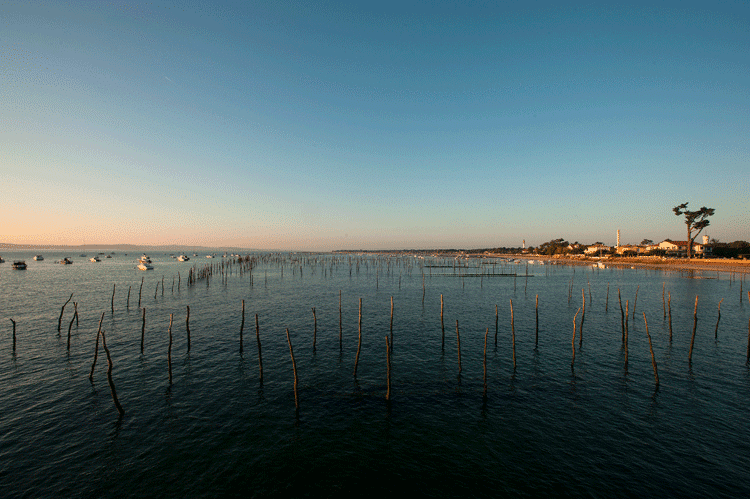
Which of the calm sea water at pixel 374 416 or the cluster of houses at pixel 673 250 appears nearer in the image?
the calm sea water at pixel 374 416

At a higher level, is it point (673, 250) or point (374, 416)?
point (673, 250)

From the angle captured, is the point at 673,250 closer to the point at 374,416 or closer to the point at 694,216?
the point at 694,216

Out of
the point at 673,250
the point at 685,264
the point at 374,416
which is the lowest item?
the point at 374,416

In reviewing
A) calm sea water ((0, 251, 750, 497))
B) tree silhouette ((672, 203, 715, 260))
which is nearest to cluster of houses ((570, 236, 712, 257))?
tree silhouette ((672, 203, 715, 260))

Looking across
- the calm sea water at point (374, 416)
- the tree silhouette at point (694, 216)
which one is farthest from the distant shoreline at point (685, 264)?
the calm sea water at point (374, 416)

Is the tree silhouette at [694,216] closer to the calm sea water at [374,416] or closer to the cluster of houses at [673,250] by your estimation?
the cluster of houses at [673,250]

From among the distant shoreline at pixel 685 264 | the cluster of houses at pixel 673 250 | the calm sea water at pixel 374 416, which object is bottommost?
the calm sea water at pixel 374 416

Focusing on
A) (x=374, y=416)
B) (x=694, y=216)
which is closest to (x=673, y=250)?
(x=694, y=216)

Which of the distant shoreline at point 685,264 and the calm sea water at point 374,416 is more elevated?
the distant shoreline at point 685,264

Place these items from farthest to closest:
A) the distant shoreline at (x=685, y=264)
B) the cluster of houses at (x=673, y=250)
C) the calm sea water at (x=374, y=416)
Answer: the cluster of houses at (x=673, y=250) → the distant shoreline at (x=685, y=264) → the calm sea water at (x=374, y=416)
